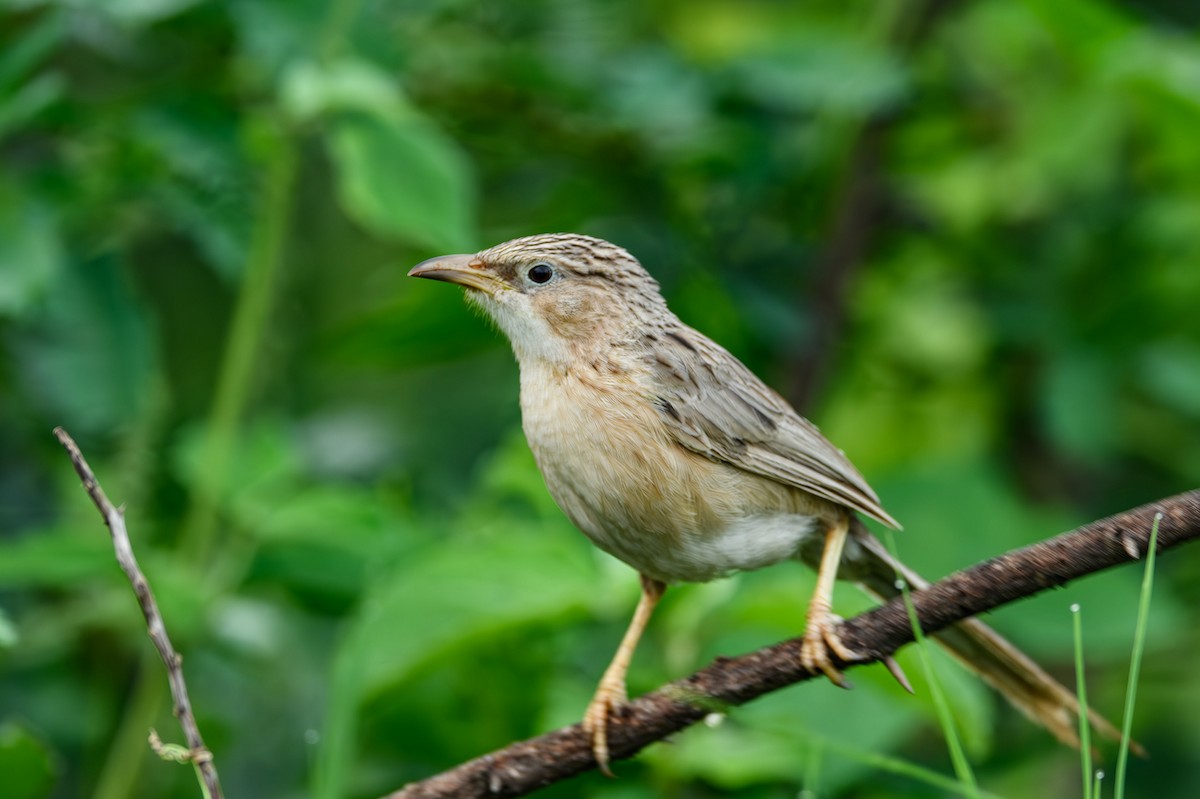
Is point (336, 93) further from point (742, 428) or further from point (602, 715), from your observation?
point (602, 715)

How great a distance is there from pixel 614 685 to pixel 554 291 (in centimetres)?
111

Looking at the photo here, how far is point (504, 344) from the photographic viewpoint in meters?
6.11

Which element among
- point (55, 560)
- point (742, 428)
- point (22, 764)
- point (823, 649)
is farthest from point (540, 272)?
point (22, 764)

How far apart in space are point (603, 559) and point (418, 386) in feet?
10.4

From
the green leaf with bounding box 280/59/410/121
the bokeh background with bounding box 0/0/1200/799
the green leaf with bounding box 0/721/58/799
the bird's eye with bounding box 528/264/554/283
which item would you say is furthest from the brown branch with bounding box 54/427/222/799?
the green leaf with bounding box 280/59/410/121

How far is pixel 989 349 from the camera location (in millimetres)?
6375

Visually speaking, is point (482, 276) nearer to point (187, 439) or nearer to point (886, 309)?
point (187, 439)

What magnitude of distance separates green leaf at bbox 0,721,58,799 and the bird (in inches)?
54.2

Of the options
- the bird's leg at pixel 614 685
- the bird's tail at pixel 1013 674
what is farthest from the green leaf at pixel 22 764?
the bird's tail at pixel 1013 674

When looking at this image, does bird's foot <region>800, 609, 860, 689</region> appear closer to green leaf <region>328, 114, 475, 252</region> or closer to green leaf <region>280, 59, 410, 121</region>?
green leaf <region>328, 114, 475, 252</region>

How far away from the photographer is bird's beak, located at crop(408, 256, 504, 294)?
3.95m

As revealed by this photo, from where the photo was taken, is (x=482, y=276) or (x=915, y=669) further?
(x=482, y=276)

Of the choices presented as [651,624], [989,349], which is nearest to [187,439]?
[651,624]

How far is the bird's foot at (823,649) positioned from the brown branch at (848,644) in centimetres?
3
